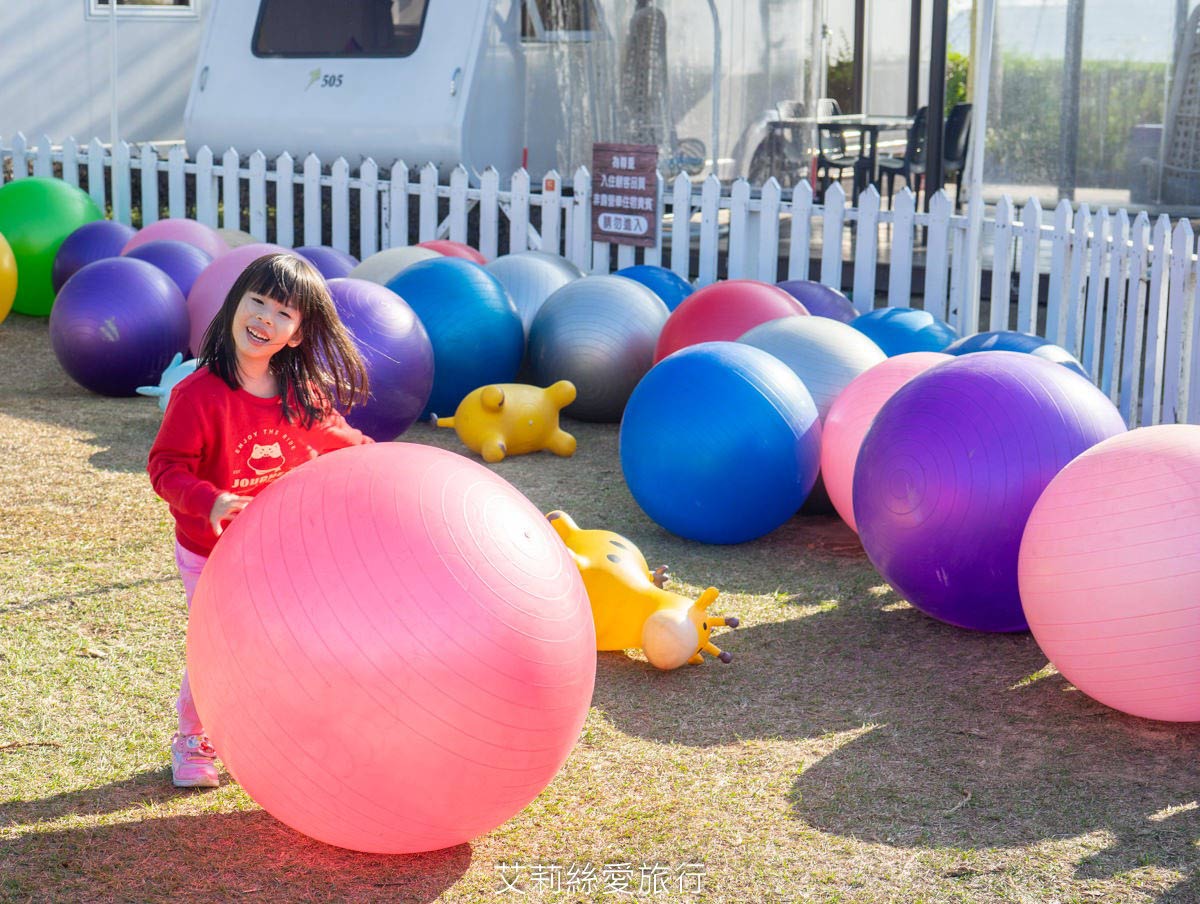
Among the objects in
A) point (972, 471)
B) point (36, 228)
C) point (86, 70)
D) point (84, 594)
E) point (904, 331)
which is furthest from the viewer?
point (86, 70)

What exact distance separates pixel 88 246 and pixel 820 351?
615 centimetres

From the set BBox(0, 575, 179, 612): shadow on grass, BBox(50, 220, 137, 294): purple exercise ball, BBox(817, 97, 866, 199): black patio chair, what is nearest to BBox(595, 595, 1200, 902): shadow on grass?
BBox(0, 575, 179, 612): shadow on grass

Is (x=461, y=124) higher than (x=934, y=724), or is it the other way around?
(x=461, y=124)

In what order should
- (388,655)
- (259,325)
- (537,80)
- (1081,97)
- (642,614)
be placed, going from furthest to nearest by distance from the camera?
(537,80), (1081,97), (642,614), (259,325), (388,655)

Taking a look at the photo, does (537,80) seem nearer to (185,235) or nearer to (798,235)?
(185,235)

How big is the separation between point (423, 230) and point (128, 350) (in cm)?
318

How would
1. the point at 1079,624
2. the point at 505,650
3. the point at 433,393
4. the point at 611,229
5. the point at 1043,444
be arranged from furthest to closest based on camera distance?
the point at 611,229, the point at 433,393, the point at 1043,444, the point at 1079,624, the point at 505,650

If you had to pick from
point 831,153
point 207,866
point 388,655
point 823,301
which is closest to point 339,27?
point 831,153

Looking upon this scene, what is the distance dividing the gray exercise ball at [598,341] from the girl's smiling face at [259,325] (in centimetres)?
417

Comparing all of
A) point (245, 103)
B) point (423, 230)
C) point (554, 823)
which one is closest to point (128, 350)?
point (423, 230)

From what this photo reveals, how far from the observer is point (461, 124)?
35.3 feet

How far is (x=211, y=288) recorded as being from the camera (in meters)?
8.40

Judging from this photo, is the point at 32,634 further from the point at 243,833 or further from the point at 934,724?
the point at 934,724

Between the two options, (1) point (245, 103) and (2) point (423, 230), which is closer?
(2) point (423, 230)
